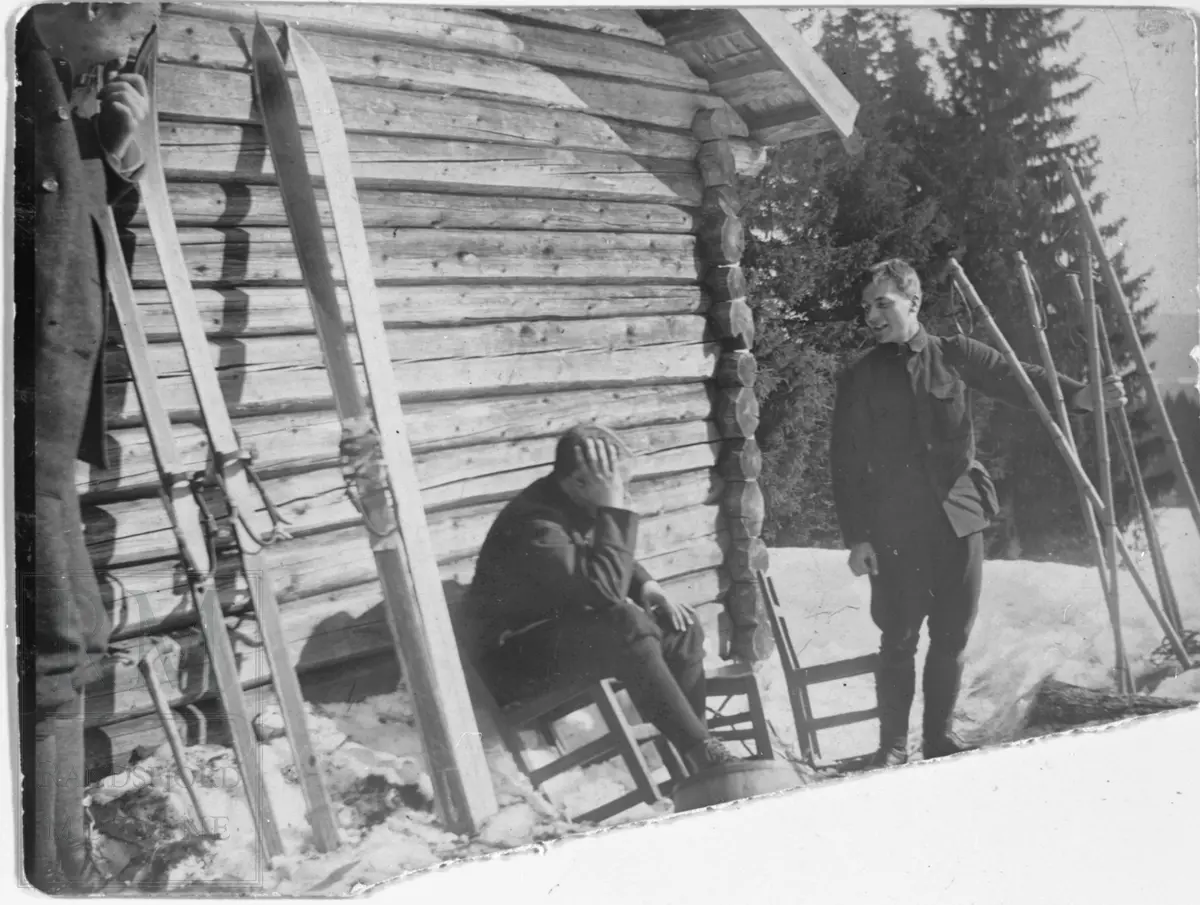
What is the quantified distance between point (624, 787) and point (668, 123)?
2.01 m

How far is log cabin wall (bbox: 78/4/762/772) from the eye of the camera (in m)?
2.52

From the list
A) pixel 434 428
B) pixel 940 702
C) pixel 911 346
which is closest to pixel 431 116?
pixel 434 428

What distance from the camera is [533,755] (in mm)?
2793

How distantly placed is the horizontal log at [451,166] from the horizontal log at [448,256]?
129 mm

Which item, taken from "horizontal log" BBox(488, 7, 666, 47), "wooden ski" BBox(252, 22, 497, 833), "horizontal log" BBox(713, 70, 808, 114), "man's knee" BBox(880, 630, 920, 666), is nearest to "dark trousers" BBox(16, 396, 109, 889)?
"wooden ski" BBox(252, 22, 497, 833)

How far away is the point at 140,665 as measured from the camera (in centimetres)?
249

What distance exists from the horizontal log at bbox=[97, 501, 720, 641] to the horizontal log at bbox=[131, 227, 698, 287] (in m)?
0.69

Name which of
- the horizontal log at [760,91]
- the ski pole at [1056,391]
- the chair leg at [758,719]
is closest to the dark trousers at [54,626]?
the chair leg at [758,719]

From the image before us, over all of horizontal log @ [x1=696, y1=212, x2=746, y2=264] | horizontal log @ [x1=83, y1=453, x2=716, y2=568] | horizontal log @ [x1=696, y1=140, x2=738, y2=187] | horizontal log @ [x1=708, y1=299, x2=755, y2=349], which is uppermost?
horizontal log @ [x1=696, y1=140, x2=738, y2=187]

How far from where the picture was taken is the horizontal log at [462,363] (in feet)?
8.29

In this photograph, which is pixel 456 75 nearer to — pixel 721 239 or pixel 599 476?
pixel 721 239

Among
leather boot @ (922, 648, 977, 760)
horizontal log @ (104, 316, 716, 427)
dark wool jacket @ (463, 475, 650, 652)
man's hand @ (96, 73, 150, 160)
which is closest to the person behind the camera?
man's hand @ (96, 73, 150, 160)

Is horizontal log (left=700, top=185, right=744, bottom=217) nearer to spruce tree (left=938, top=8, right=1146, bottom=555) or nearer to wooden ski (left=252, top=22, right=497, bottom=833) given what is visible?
spruce tree (left=938, top=8, right=1146, bottom=555)

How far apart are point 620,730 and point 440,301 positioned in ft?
4.37
